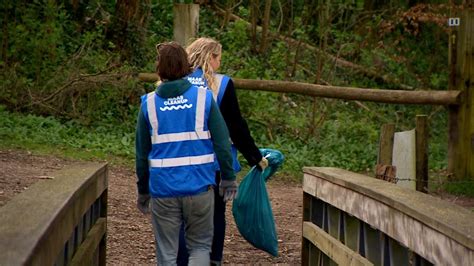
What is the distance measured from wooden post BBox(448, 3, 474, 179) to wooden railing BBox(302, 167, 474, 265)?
21.9 feet

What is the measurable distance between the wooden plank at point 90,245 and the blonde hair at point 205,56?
104 centimetres

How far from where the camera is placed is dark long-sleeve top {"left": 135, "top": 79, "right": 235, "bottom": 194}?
565 centimetres

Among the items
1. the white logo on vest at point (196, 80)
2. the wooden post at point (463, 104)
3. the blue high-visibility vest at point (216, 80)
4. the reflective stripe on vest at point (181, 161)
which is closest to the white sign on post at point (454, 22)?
the wooden post at point (463, 104)

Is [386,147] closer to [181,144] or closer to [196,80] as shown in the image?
[196,80]

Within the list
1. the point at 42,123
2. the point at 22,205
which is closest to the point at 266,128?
the point at 42,123

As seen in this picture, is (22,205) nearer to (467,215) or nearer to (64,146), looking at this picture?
(467,215)

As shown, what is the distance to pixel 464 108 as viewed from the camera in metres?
13.2

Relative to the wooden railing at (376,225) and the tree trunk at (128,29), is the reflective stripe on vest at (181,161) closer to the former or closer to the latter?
the wooden railing at (376,225)

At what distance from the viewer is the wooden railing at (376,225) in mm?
3678

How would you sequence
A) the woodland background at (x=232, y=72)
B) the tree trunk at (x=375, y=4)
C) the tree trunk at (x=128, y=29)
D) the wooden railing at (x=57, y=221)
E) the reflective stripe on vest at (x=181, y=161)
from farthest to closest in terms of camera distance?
the tree trunk at (x=375, y=4)
the tree trunk at (x=128, y=29)
the woodland background at (x=232, y=72)
the reflective stripe on vest at (x=181, y=161)
the wooden railing at (x=57, y=221)

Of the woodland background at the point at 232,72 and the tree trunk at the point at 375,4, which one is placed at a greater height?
the tree trunk at the point at 375,4

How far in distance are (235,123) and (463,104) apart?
7285 mm

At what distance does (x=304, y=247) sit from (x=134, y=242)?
7.64 ft

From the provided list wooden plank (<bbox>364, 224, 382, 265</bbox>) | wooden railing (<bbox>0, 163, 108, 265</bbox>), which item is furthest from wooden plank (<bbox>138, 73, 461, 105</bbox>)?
wooden plank (<bbox>364, 224, 382, 265</bbox>)
